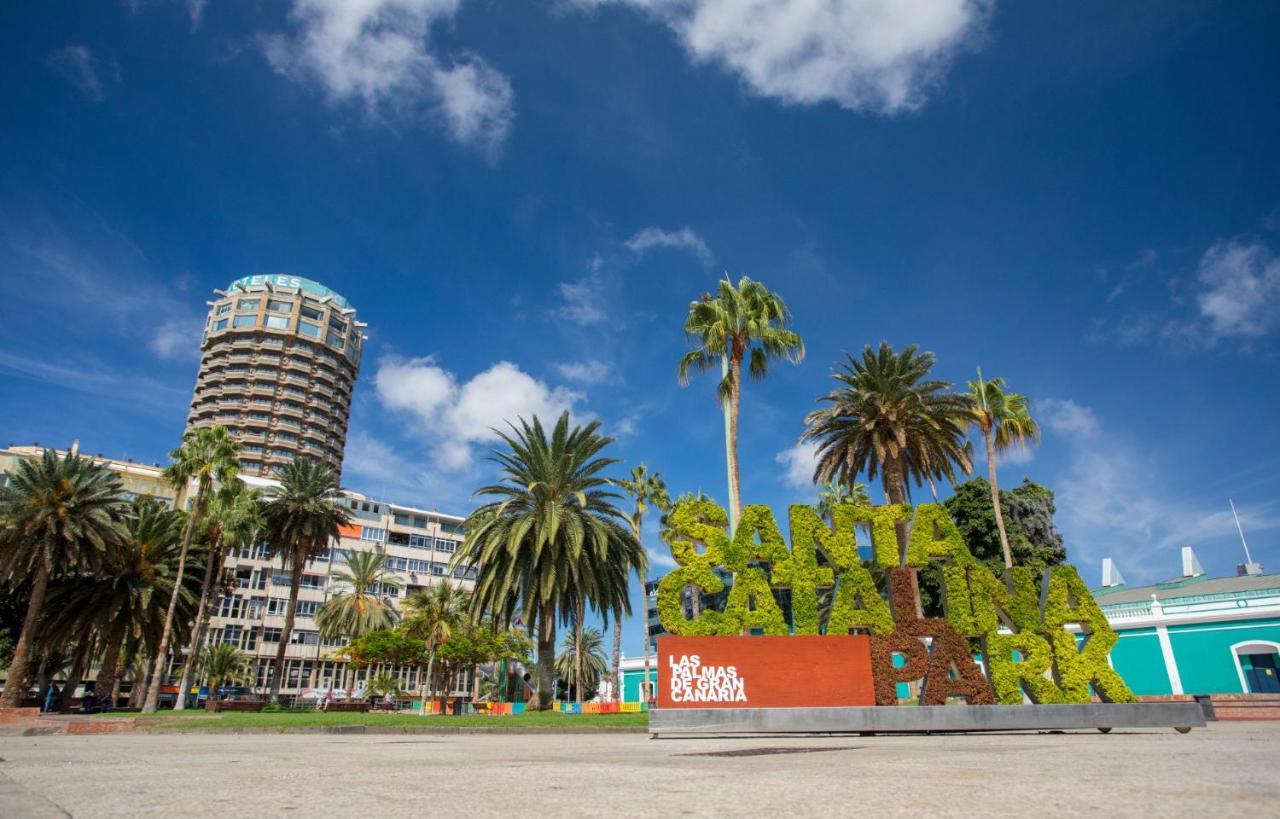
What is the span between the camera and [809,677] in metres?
18.0

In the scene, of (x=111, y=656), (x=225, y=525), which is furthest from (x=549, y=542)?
(x=111, y=656)

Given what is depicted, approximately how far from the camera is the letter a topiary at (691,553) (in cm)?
1906

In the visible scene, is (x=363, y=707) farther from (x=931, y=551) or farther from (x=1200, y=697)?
(x=1200, y=697)

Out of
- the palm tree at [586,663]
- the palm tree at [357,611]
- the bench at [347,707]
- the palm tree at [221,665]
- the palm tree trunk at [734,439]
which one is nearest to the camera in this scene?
the palm tree trunk at [734,439]

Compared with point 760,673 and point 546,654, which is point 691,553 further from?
point 546,654

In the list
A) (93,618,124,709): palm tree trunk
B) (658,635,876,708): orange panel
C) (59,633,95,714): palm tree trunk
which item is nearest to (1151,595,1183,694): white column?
(658,635,876,708): orange panel

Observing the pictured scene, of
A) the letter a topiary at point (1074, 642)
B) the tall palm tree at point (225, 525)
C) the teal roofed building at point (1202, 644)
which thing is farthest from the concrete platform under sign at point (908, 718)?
the tall palm tree at point (225, 525)

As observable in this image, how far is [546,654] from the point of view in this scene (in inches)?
1192

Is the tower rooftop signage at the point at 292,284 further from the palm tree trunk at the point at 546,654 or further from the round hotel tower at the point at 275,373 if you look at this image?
the palm tree trunk at the point at 546,654

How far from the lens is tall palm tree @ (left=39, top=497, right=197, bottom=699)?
1561 inches

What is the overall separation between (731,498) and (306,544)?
107 ft

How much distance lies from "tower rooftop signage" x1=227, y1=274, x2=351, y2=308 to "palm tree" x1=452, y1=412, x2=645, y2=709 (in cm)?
9983

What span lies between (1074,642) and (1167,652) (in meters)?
18.0

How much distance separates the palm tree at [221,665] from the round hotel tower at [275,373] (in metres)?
33.7
